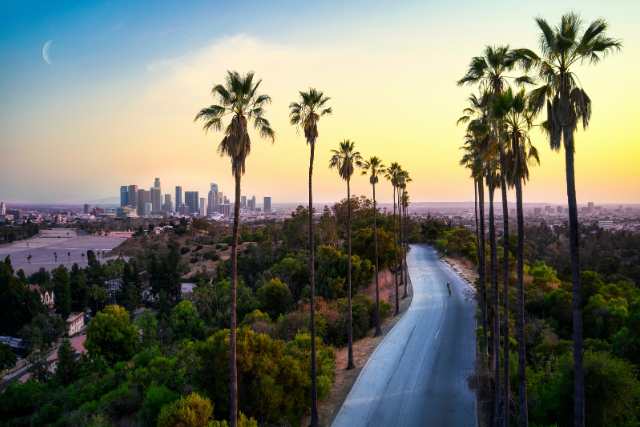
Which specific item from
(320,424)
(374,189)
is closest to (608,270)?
(374,189)

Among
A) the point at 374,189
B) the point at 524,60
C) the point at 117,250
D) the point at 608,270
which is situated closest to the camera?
the point at 524,60

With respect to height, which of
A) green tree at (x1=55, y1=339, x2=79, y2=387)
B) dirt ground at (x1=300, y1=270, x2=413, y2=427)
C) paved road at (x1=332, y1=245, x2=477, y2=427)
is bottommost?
green tree at (x1=55, y1=339, x2=79, y2=387)

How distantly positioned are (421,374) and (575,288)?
10.6 metres

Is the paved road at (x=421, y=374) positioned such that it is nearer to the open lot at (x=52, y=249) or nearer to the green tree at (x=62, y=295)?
the green tree at (x=62, y=295)

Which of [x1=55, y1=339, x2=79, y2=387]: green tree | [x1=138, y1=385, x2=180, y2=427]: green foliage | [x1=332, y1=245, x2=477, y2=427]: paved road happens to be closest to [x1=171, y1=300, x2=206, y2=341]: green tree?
[x1=55, y1=339, x2=79, y2=387]: green tree

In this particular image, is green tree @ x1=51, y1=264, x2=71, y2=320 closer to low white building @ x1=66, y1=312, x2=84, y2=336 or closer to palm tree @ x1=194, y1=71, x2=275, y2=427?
low white building @ x1=66, y1=312, x2=84, y2=336

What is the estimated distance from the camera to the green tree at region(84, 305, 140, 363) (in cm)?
2556

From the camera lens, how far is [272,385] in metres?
12.8

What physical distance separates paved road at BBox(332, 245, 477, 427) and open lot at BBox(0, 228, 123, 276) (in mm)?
101210

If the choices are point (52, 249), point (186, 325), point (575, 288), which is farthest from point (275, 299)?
point (52, 249)

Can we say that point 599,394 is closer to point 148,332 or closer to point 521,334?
point 521,334

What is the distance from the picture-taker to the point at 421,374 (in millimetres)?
16750

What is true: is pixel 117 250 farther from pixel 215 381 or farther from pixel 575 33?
pixel 575 33

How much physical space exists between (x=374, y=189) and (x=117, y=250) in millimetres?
112184
